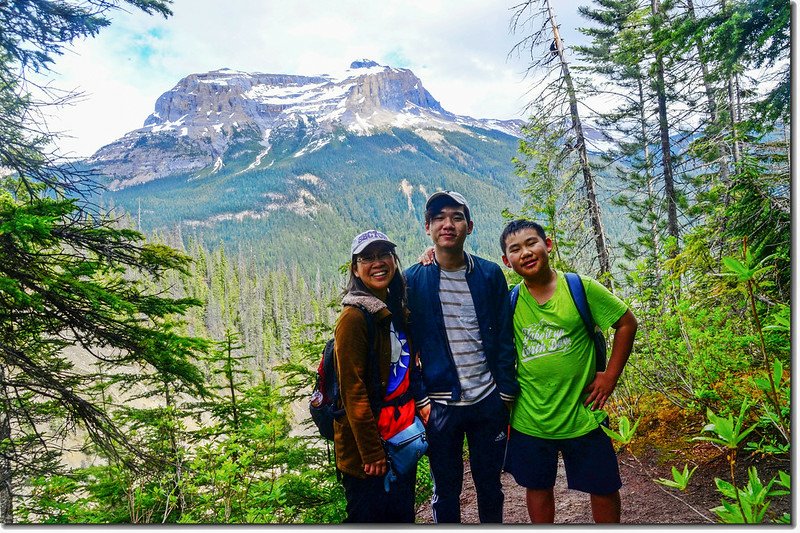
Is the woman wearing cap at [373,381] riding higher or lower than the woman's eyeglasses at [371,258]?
lower

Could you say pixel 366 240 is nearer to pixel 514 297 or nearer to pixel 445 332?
pixel 445 332

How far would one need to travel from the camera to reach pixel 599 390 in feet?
A: 5.87

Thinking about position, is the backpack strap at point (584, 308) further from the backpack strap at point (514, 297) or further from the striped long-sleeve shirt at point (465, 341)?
the striped long-sleeve shirt at point (465, 341)

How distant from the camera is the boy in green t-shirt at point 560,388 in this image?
5.82ft

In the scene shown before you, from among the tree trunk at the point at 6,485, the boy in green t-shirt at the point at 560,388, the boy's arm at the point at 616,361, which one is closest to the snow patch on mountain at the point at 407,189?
the tree trunk at the point at 6,485

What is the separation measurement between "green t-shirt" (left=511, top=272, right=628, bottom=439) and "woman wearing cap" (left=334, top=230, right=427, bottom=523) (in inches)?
21.0

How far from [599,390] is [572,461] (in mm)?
337

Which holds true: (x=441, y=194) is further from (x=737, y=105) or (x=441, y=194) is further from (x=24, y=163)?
(x=24, y=163)

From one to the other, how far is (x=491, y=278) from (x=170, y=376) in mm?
3658

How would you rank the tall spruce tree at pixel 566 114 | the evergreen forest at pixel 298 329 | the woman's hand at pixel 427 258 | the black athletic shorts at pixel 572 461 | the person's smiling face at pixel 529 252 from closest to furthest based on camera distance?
the black athletic shorts at pixel 572 461
the person's smiling face at pixel 529 252
the woman's hand at pixel 427 258
the evergreen forest at pixel 298 329
the tall spruce tree at pixel 566 114

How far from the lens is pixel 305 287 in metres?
56.3

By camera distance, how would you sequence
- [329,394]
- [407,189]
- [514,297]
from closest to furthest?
[329,394] < [514,297] < [407,189]

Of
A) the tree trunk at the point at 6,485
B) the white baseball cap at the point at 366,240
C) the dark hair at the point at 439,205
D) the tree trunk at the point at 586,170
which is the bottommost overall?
the tree trunk at the point at 6,485

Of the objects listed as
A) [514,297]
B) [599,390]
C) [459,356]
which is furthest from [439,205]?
[599,390]
